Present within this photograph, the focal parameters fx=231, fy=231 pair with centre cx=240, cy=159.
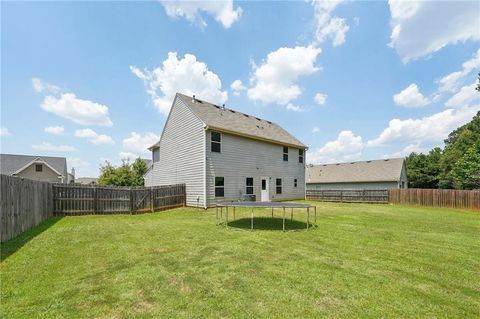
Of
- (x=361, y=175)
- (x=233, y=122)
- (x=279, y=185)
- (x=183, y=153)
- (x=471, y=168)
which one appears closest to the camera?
(x=183, y=153)

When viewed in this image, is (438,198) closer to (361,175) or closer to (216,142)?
(361,175)

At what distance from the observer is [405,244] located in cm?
657

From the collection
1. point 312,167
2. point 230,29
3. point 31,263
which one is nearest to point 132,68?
point 230,29

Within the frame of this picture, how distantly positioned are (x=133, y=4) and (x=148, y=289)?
1223 cm

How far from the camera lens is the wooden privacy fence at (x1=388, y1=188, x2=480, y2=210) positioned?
15699 mm

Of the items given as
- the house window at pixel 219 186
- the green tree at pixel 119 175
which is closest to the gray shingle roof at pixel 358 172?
the house window at pixel 219 186

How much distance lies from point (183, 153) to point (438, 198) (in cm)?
1913

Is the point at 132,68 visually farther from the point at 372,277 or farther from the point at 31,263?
the point at 372,277

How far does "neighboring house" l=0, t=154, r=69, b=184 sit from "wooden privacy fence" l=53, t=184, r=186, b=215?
24362 millimetres

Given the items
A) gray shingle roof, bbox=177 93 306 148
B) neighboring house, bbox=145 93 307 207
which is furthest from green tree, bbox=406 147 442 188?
neighboring house, bbox=145 93 307 207

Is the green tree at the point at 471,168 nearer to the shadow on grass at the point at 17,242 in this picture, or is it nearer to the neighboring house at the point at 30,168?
the shadow on grass at the point at 17,242

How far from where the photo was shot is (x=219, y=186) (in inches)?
595

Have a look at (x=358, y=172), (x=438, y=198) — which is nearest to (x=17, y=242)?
(x=438, y=198)

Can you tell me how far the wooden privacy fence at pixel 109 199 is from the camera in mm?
11758
